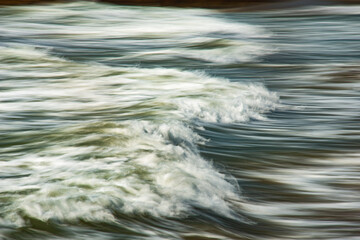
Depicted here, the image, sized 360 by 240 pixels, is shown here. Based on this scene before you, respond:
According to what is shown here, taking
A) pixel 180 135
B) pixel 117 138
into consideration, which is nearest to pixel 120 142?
pixel 117 138

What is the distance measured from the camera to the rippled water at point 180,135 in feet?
10.1

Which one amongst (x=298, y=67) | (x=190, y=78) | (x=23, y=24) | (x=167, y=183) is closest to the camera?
(x=167, y=183)

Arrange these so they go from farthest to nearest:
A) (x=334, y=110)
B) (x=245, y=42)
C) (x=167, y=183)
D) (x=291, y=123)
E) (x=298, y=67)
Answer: (x=245, y=42) → (x=298, y=67) → (x=334, y=110) → (x=291, y=123) → (x=167, y=183)

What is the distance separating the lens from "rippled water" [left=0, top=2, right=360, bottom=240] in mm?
3078

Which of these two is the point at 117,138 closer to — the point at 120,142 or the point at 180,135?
the point at 120,142

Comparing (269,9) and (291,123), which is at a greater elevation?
(269,9)

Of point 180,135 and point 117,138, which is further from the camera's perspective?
point 180,135

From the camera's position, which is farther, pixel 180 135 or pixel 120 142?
pixel 180 135

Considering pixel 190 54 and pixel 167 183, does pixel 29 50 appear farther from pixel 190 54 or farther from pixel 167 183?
pixel 167 183

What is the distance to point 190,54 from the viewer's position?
803 cm

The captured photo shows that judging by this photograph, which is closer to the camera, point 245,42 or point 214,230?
point 214,230

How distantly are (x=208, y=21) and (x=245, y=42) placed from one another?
7.02ft

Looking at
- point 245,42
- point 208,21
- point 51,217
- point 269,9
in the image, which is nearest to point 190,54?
point 245,42

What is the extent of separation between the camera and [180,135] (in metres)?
4.34
